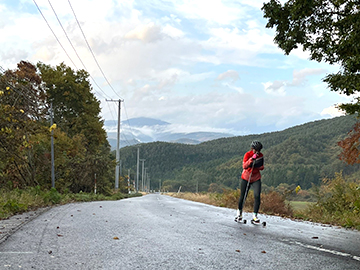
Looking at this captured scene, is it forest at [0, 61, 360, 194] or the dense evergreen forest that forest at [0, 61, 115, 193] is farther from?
the dense evergreen forest

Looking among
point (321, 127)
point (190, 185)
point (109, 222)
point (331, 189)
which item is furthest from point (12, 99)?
point (190, 185)

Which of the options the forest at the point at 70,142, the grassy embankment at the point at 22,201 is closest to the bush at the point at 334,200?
the forest at the point at 70,142

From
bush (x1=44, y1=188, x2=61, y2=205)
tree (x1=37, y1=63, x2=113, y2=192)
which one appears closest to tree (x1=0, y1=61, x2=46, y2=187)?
bush (x1=44, y1=188, x2=61, y2=205)

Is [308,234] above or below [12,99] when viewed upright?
below

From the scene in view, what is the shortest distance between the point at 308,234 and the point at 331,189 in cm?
650

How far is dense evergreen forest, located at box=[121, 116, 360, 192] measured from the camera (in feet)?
270

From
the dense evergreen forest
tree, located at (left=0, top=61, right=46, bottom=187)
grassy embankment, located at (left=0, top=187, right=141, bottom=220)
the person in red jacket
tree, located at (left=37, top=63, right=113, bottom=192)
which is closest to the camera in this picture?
the person in red jacket

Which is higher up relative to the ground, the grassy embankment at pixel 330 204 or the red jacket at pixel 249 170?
the red jacket at pixel 249 170

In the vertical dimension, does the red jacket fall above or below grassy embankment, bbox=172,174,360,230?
above

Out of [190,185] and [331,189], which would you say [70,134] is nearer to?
[331,189]

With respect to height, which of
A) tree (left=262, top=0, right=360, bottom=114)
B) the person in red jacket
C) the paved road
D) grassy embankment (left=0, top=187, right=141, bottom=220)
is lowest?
the paved road

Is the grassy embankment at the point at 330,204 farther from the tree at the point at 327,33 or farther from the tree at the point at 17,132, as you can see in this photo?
the tree at the point at 17,132

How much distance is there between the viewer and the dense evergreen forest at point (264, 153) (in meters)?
82.4

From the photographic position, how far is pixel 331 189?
13375 mm
